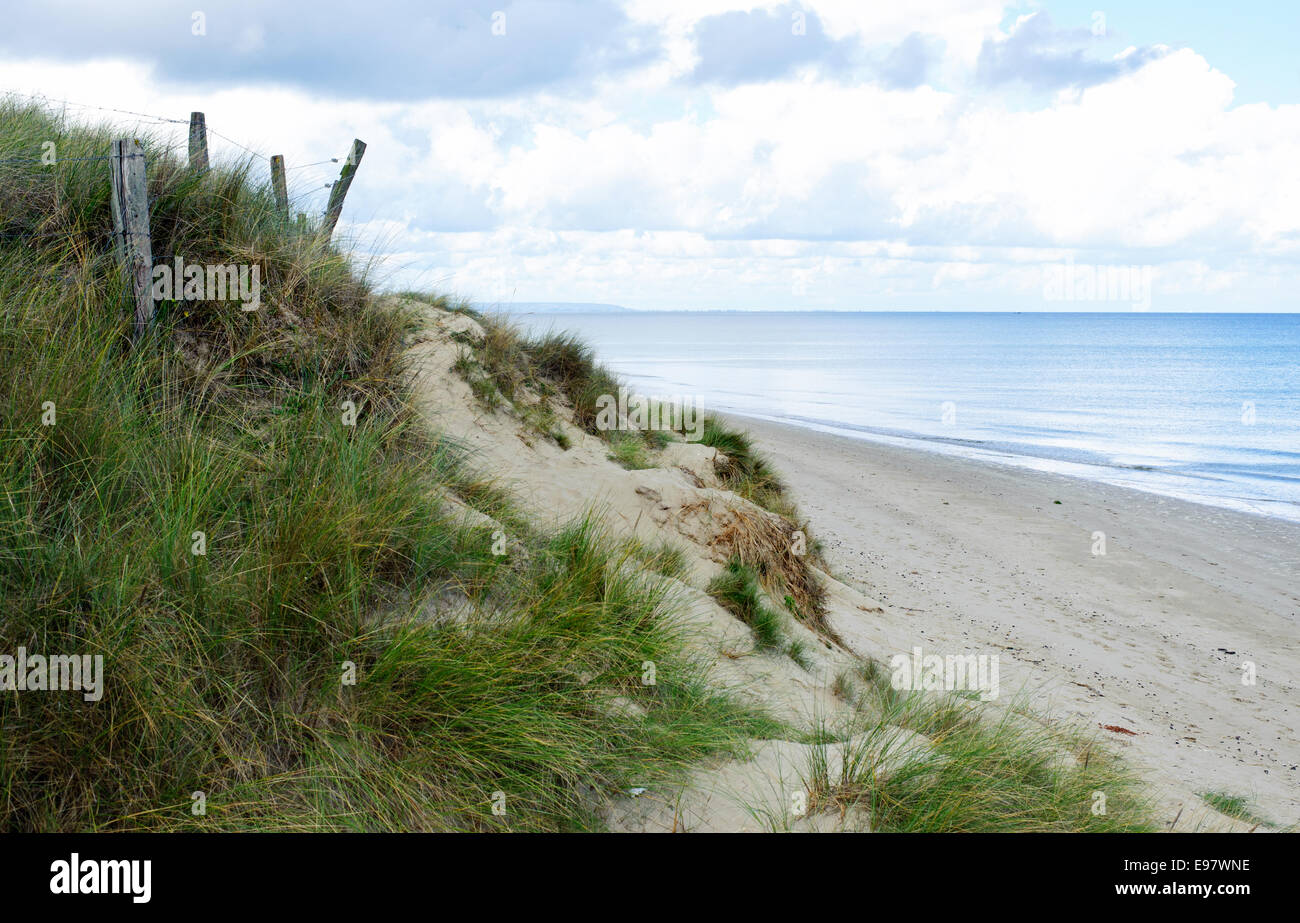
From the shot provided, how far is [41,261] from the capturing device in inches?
225

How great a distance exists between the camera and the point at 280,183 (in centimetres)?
851

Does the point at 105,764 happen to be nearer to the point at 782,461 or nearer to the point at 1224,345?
the point at 782,461

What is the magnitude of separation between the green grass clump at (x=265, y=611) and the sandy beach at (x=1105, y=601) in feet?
12.8

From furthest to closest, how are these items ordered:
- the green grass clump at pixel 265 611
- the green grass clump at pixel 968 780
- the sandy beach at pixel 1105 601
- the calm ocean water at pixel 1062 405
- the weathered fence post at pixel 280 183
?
the calm ocean water at pixel 1062 405
the weathered fence post at pixel 280 183
the sandy beach at pixel 1105 601
the green grass clump at pixel 968 780
the green grass clump at pixel 265 611

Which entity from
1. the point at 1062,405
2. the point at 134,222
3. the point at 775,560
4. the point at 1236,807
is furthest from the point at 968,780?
the point at 1062,405

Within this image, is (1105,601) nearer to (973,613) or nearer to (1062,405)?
(973,613)

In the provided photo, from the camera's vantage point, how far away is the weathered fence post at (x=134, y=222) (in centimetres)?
550

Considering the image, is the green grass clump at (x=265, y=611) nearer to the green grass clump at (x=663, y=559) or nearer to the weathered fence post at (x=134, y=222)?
the weathered fence post at (x=134, y=222)

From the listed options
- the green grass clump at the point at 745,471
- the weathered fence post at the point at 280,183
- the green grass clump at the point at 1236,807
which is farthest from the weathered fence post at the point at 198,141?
the green grass clump at the point at 1236,807

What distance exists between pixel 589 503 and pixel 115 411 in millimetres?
3718

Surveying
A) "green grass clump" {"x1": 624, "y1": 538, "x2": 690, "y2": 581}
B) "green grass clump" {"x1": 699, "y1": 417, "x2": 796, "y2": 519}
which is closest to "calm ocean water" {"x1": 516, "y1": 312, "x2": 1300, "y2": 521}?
"green grass clump" {"x1": 699, "y1": 417, "x2": 796, "y2": 519}

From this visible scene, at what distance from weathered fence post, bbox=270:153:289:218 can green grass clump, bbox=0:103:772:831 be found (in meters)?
2.20

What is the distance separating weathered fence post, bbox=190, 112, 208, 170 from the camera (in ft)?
24.4

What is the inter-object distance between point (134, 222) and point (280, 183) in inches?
124
